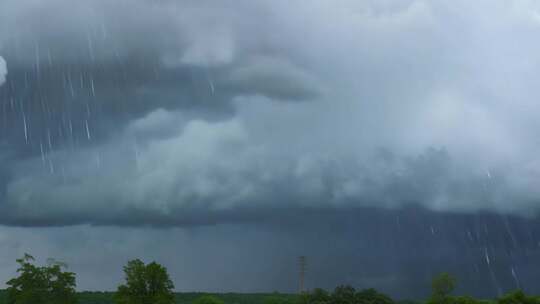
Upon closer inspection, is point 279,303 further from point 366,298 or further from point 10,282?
point 10,282

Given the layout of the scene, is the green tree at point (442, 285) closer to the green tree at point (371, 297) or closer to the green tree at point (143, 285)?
the green tree at point (371, 297)

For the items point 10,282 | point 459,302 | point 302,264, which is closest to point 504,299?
point 459,302

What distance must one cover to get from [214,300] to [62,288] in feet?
91.3

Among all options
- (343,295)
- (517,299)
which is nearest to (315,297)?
(343,295)

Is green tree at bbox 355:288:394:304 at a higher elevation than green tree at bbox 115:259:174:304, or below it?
below

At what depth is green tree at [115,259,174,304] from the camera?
9350 centimetres

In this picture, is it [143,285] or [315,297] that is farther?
[315,297]

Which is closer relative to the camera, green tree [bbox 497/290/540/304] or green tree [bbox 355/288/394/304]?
green tree [bbox 497/290/540/304]

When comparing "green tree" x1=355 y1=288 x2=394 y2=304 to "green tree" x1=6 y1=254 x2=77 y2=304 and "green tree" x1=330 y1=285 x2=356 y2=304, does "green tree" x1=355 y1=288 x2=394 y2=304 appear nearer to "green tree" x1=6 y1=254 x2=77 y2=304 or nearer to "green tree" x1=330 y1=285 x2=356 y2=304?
"green tree" x1=330 y1=285 x2=356 y2=304

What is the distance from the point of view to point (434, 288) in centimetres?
12656

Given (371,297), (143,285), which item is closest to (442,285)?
(371,297)

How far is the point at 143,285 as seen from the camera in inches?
3701

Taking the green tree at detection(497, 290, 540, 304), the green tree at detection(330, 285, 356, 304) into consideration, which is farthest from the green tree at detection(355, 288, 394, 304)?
the green tree at detection(497, 290, 540, 304)

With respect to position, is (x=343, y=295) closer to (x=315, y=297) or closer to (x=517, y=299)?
(x=315, y=297)
